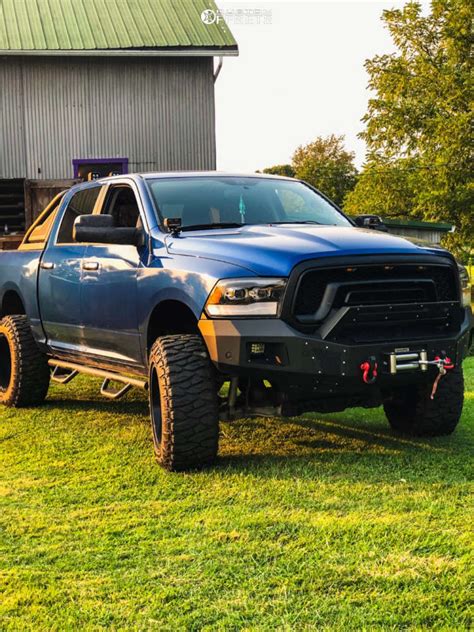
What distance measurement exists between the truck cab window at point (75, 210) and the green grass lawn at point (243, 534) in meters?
1.83

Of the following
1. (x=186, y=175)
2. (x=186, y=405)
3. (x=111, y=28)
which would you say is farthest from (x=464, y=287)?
(x=111, y=28)

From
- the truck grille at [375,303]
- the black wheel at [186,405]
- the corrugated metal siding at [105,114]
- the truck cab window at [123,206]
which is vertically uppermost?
the corrugated metal siding at [105,114]

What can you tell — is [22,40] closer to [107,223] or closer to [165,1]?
[165,1]

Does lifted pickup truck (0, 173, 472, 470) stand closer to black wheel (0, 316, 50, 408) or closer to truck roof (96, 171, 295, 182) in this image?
truck roof (96, 171, 295, 182)

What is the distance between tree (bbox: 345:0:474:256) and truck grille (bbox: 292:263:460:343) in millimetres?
27892

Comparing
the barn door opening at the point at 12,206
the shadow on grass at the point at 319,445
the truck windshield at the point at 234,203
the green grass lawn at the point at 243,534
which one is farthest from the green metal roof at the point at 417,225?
the green grass lawn at the point at 243,534

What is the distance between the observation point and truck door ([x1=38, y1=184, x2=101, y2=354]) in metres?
6.76

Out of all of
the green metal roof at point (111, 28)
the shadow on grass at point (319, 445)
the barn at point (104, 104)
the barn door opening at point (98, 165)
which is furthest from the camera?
the barn door opening at point (98, 165)

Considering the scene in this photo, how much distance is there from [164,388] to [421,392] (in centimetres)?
186

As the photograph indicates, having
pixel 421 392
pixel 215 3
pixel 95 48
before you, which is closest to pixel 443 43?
pixel 215 3

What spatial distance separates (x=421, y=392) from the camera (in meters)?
5.93

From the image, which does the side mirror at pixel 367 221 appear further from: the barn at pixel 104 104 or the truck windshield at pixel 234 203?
the barn at pixel 104 104

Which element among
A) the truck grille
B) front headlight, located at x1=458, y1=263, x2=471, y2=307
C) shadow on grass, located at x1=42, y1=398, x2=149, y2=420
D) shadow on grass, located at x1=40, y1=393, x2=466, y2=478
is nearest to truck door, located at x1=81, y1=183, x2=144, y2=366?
shadow on grass, located at x1=40, y1=393, x2=466, y2=478

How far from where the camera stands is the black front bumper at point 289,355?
484 cm
